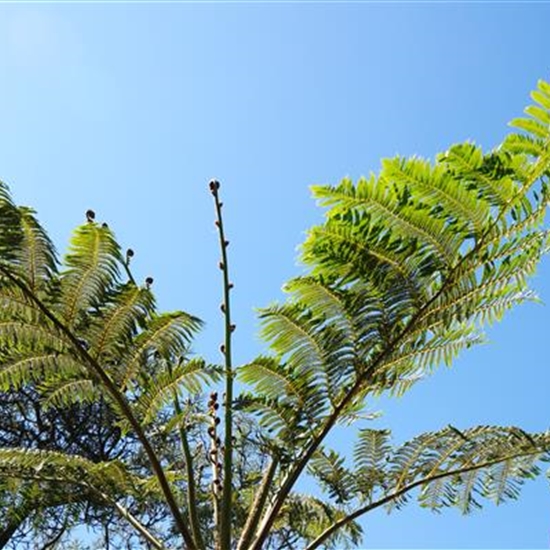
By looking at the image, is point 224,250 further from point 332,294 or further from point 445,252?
point 445,252

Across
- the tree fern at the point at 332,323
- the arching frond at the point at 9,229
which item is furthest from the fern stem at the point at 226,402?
the arching frond at the point at 9,229

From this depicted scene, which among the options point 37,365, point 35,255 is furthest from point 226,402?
point 35,255

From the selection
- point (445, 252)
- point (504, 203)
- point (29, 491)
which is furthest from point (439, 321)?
point (29, 491)

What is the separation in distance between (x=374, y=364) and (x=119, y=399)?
0.74 meters

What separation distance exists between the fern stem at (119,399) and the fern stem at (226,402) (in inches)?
4.3

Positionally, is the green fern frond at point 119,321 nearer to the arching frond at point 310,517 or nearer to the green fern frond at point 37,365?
the green fern frond at point 37,365

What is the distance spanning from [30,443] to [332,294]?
15.5 feet

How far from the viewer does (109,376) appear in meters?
2.14

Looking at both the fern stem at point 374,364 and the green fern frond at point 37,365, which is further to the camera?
the green fern frond at point 37,365

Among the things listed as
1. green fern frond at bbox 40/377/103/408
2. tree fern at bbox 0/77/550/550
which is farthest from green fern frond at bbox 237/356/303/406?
green fern frond at bbox 40/377/103/408

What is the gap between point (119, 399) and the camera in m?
2.04

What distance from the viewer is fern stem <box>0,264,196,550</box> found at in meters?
1.99

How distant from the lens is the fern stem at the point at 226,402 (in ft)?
6.72

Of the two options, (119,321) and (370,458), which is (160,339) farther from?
(370,458)
